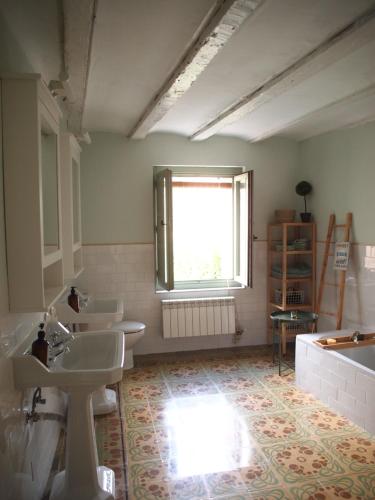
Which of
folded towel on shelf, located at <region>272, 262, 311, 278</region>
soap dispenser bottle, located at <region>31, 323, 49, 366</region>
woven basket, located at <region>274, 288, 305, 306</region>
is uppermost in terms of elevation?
folded towel on shelf, located at <region>272, 262, 311, 278</region>

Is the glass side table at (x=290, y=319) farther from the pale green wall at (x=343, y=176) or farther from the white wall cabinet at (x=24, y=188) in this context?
the white wall cabinet at (x=24, y=188)

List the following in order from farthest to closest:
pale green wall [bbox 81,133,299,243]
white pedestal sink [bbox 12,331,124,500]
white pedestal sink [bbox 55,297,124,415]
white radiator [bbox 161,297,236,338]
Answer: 1. white radiator [bbox 161,297,236,338]
2. pale green wall [bbox 81,133,299,243]
3. white pedestal sink [bbox 55,297,124,415]
4. white pedestal sink [bbox 12,331,124,500]

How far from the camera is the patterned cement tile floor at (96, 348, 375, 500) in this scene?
2.30m

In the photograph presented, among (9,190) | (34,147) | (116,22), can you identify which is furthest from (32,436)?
(116,22)

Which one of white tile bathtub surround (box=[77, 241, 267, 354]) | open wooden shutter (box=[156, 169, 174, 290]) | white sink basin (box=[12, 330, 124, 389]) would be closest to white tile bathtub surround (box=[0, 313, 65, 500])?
white sink basin (box=[12, 330, 124, 389])

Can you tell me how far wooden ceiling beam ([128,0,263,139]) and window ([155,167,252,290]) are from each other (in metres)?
1.52

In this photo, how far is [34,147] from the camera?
1700 mm

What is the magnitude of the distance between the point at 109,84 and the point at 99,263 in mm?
2023

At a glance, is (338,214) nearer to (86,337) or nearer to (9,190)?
(86,337)

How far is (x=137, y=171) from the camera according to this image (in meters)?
4.23

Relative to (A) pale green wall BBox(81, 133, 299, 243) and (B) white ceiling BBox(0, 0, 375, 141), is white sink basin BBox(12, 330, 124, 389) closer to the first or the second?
(B) white ceiling BBox(0, 0, 375, 141)

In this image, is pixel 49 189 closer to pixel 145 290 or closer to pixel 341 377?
pixel 145 290

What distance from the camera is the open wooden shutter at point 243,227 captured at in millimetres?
3828

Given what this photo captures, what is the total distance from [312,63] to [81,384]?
2.12m
